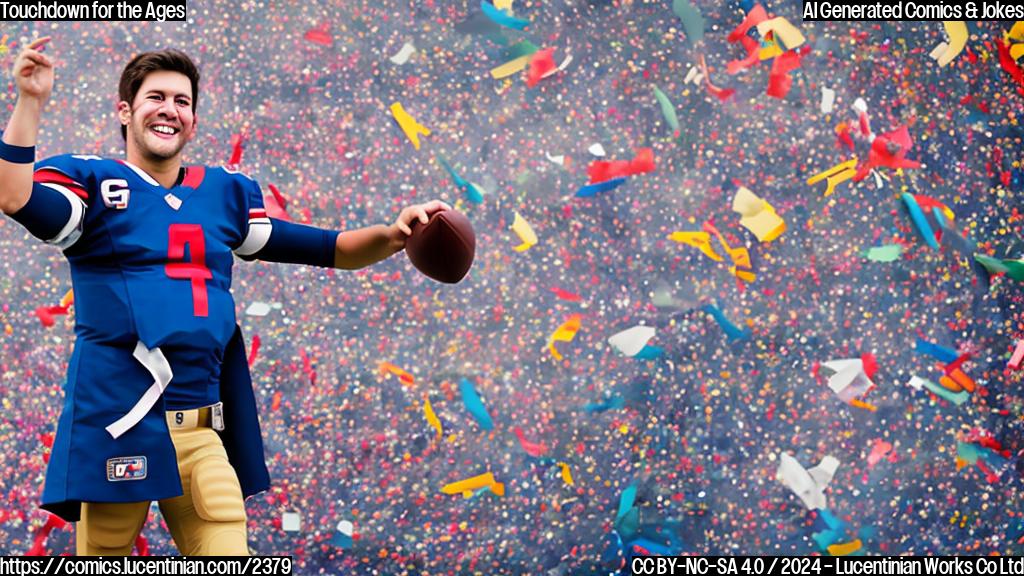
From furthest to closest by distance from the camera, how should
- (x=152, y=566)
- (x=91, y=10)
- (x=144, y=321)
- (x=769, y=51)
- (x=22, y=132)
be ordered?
1. (x=769, y=51)
2. (x=91, y=10)
3. (x=152, y=566)
4. (x=144, y=321)
5. (x=22, y=132)

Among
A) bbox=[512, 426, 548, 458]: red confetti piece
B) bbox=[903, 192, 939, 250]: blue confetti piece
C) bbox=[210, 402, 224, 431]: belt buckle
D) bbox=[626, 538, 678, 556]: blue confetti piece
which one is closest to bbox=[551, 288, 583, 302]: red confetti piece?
bbox=[512, 426, 548, 458]: red confetti piece

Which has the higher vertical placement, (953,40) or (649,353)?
(953,40)

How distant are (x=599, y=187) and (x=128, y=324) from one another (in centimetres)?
115

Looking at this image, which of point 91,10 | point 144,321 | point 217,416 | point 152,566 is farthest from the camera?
point 91,10

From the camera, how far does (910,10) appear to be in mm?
2518

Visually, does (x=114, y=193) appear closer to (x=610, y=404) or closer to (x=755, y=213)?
(x=610, y=404)

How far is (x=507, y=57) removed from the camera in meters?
2.42

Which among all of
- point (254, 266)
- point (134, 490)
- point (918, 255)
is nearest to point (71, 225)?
point (134, 490)

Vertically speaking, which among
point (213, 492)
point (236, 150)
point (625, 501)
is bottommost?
point (625, 501)

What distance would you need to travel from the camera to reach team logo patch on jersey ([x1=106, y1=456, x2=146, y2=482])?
4.91 feet

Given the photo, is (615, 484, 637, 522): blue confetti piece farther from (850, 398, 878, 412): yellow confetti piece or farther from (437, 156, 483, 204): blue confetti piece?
(437, 156, 483, 204): blue confetti piece

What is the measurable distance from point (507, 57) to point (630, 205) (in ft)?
1.26

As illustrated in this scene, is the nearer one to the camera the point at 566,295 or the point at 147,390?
the point at 147,390

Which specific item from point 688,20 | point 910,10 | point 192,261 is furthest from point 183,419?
point 910,10
